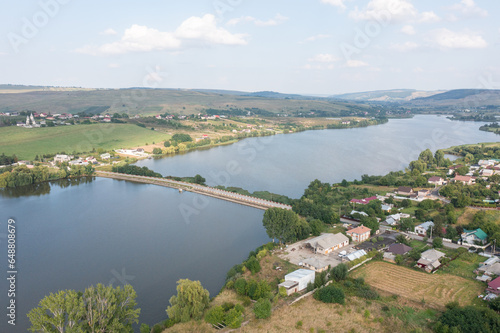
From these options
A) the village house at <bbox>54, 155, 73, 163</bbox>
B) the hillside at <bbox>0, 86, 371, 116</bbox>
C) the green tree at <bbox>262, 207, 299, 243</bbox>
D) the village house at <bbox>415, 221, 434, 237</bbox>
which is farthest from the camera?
the hillside at <bbox>0, 86, 371, 116</bbox>

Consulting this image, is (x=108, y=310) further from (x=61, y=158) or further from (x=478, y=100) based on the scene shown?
(x=478, y=100)

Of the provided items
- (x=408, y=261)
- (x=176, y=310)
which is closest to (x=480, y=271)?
(x=408, y=261)

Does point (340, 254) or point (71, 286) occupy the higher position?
point (340, 254)

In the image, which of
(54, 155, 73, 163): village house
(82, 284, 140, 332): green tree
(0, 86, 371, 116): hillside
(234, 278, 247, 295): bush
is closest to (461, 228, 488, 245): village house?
(234, 278, 247, 295): bush

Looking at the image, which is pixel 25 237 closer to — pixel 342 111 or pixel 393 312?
pixel 393 312

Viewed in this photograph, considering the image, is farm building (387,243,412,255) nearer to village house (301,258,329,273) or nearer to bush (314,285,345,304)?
village house (301,258,329,273)

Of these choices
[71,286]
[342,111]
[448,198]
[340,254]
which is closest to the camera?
[71,286]

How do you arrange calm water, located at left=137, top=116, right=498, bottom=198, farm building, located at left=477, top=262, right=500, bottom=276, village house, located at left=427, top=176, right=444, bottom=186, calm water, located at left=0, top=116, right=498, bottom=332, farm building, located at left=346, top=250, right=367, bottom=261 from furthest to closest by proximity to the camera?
calm water, located at left=137, top=116, right=498, bottom=198, village house, located at left=427, top=176, right=444, bottom=186, farm building, located at left=346, top=250, right=367, bottom=261, calm water, located at left=0, top=116, right=498, bottom=332, farm building, located at left=477, top=262, right=500, bottom=276

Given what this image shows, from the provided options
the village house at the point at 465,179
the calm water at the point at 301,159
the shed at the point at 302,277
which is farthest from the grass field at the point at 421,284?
the village house at the point at 465,179

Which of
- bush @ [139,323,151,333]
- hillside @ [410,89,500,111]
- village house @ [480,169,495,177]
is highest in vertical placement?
hillside @ [410,89,500,111]
